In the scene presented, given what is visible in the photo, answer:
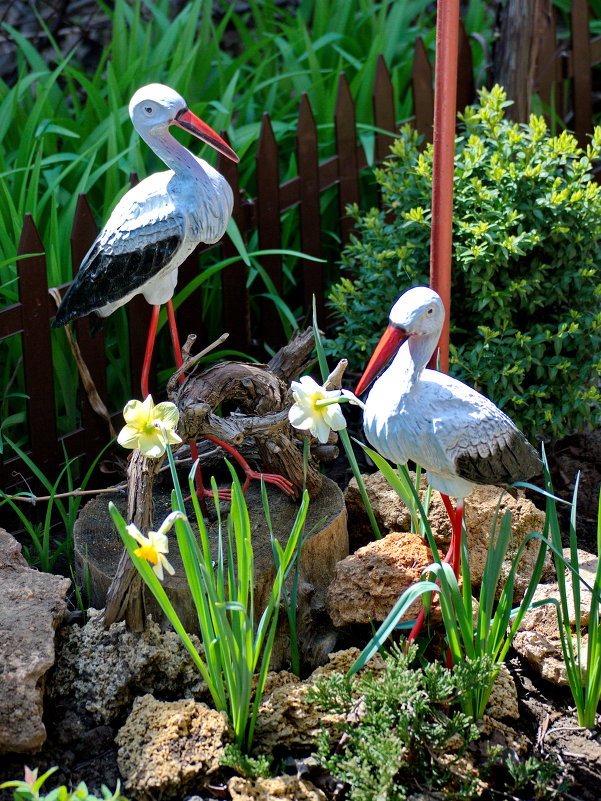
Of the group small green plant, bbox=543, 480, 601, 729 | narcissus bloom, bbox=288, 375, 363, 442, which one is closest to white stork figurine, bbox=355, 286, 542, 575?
narcissus bloom, bbox=288, 375, 363, 442

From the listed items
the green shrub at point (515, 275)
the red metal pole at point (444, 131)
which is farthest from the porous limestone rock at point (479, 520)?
the red metal pole at point (444, 131)

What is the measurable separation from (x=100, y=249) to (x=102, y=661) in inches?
45.3

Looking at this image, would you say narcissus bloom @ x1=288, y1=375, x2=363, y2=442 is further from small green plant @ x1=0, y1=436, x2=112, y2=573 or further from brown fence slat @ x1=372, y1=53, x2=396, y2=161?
brown fence slat @ x1=372, y1=53, x2=396, y2=161

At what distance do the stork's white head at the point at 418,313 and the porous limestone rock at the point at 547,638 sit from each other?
0.83 metres

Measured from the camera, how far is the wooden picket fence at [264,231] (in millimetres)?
3385

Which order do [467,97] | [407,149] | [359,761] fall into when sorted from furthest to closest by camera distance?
[467,97]
[407,149]
[359,761]

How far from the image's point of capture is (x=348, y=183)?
4.30m

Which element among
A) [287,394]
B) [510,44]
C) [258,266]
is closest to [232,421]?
[287,394]

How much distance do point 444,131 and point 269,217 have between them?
4.12ft

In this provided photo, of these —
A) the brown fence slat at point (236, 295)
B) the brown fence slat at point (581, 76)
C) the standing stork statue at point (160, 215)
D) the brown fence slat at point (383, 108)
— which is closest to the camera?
the standing stork statue at point (160, 215)

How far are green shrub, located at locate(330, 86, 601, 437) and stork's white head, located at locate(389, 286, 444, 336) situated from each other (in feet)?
2.95

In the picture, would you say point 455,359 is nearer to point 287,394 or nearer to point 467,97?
point 287,394

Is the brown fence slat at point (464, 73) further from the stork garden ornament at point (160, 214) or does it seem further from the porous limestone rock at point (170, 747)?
the porous limestone rock at point (170, 747)

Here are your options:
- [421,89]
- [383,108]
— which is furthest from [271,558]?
[421,89]
